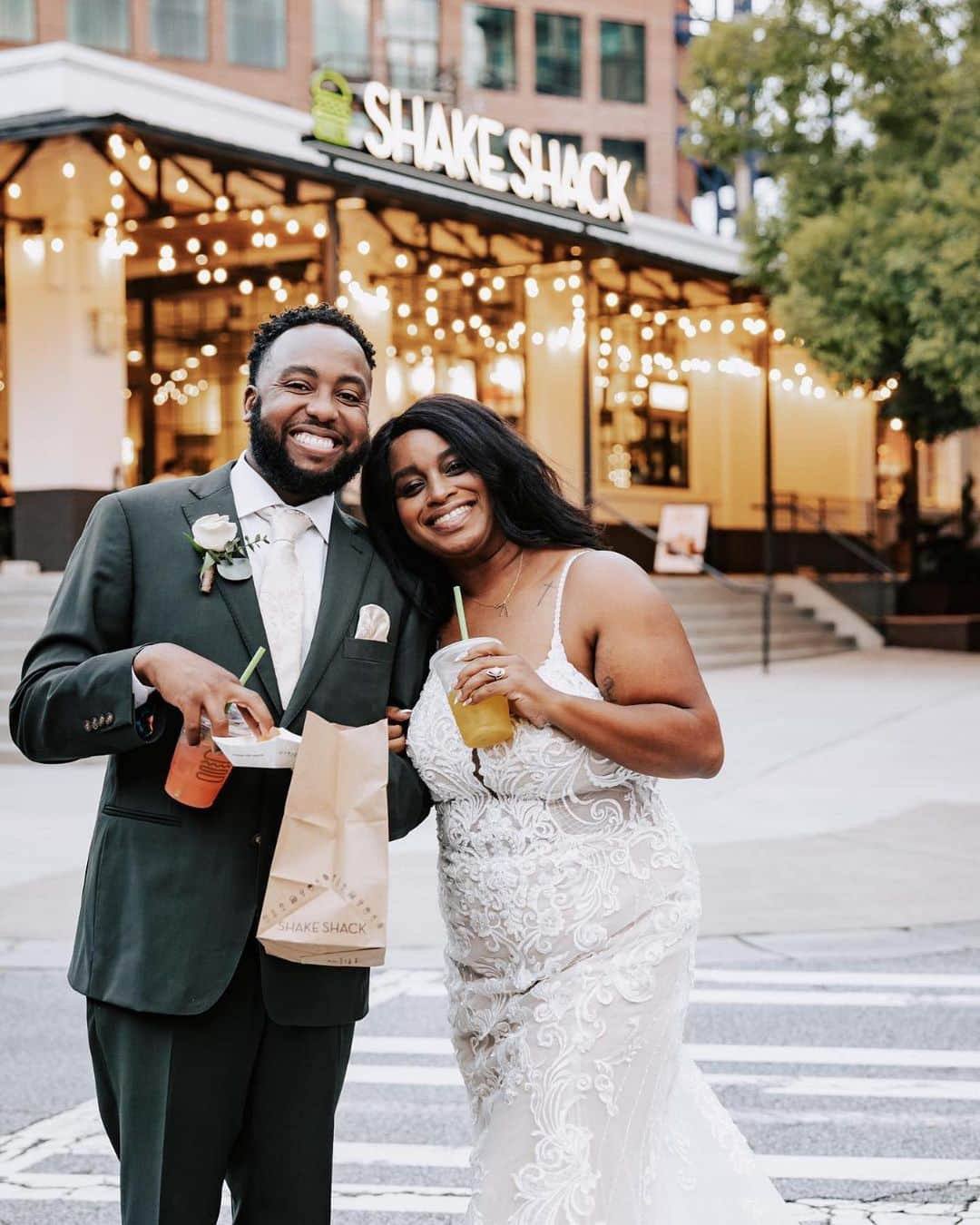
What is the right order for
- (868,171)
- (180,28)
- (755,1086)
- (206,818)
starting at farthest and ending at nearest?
(180,28) < (868,171) < (755,1086) < (206,818)

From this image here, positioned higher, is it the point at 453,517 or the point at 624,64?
the point at 624,64

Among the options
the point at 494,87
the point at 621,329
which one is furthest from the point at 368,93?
the point at 494,87

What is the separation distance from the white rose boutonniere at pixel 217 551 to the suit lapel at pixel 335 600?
0.54 ft

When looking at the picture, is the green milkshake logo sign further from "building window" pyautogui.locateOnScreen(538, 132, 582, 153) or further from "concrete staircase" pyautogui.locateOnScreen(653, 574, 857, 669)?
"building window" pyautogui.locateOnScreen(538, 132, 582, 153)

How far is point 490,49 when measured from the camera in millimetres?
43312

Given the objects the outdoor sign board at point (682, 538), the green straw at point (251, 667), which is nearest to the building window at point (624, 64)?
the outdoor sign board at point (682, 538)

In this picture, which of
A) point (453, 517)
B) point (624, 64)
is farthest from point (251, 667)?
point (624, 64)

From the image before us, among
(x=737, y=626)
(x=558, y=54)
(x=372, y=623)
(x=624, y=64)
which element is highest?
(x=558, y=54)

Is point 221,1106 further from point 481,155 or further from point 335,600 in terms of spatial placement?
point 481,155

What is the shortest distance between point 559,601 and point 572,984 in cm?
75

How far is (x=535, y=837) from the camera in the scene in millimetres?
3016

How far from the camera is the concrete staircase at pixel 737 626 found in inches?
852

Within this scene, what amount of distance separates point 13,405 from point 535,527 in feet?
57.5

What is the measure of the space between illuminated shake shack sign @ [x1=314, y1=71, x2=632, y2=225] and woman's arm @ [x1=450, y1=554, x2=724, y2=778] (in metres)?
15.5
